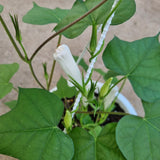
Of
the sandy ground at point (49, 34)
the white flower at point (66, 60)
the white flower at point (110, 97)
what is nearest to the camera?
Answer: the white flower at point (66, 60)

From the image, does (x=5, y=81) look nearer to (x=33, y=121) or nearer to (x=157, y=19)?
(x=33, y=121)

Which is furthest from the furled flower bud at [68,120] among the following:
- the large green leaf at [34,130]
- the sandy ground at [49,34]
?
the sandy ground at [49,34]

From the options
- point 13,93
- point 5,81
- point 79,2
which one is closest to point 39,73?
point 13,93

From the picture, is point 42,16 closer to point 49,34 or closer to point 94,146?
point 94,146

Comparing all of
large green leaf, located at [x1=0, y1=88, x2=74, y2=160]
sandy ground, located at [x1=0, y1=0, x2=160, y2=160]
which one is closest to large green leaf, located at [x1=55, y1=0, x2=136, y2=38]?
large green leaf, located at [x1=0, y1=88, x2=74, y2=160]

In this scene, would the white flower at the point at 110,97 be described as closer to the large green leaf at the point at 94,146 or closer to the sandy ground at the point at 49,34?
the large green leaf at the point at 94,146

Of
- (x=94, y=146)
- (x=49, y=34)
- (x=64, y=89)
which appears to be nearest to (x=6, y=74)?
(x=64, y=89)
